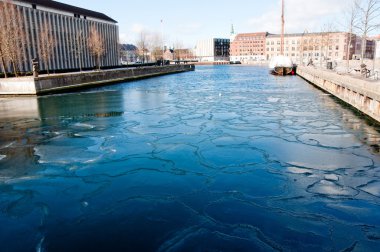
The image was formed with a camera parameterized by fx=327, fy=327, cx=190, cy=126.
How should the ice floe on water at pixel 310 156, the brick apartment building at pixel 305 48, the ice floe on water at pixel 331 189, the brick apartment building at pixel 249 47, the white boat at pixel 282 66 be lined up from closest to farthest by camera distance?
the ice floe on water at pixel 331 189
the ice floe on water at pixel 310 156
the white boat at pixel 282 66
the brick apartment building at pixel 305 48
the brick apartment building at pixel 249 47

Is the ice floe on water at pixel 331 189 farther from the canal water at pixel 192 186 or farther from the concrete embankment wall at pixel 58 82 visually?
the concrete embankment wall at pixel 58 82

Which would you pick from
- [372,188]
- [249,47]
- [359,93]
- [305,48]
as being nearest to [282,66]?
[359,93]

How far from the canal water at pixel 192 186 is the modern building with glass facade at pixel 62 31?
43833 mm

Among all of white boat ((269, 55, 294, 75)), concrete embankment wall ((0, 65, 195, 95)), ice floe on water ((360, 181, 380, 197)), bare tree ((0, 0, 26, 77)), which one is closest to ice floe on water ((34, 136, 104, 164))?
ice floe on water ((360, 181, 380, 197))

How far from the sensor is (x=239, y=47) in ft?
600

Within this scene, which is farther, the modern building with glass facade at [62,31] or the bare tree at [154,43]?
the bare tree at [154,43]

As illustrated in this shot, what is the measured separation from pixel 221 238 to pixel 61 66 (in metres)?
69.3

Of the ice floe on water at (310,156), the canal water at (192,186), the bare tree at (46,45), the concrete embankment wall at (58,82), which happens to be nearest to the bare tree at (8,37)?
the concrete embankment wall at (58,82)

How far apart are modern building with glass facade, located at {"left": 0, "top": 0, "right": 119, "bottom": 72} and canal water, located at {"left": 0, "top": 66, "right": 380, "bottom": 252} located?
43833 mm

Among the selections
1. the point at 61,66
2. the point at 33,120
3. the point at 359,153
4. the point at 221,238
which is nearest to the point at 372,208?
the point at 221,238

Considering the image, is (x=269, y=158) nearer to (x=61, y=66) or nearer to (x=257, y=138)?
(x=257, y=138)

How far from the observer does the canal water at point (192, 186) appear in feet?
18.8

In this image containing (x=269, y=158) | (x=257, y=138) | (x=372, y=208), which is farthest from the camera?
(x=257, y=138)

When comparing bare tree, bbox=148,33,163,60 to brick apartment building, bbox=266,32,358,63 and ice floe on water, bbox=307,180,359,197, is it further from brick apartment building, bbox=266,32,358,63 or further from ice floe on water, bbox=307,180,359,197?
ice floe on water, bbox=307,180,359,197
